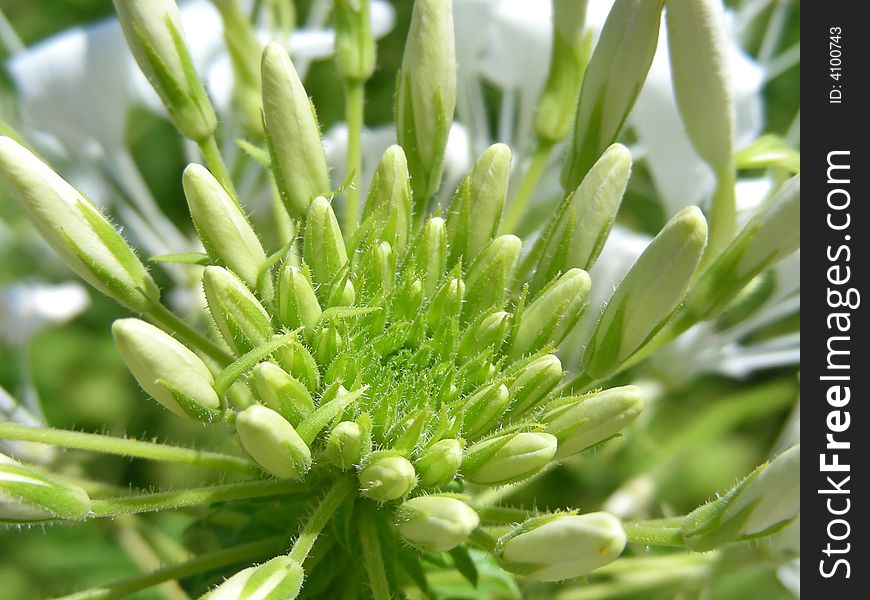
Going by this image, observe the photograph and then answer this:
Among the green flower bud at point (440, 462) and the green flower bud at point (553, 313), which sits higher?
the green flower bud at point (553, 313)

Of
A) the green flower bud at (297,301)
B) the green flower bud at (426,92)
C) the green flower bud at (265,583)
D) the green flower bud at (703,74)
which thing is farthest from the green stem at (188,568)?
the green flower bud at (703,74)

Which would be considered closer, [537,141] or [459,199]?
[459,199]

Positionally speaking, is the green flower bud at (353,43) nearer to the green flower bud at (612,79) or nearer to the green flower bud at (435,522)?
the green flower bud at (612,79)

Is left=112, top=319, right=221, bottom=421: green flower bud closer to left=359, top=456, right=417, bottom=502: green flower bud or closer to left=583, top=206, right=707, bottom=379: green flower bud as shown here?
left=359, top=456, right=417, bottom=502: green flower bud

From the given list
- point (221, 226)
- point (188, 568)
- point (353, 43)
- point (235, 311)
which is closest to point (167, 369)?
point (235, 311)

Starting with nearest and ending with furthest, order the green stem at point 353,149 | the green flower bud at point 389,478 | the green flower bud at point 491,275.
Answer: the green flower bud at point 389,478, the green flower bud at point 491,275, the green stem at point 353,149
